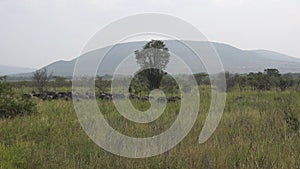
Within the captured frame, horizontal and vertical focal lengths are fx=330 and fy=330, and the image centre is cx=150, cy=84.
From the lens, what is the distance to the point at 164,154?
430 cm

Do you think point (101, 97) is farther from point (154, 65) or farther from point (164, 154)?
point (164, 154)

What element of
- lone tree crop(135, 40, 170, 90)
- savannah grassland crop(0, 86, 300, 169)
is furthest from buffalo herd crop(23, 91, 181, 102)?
savannah grassland crop(0, 86, 300, 169)

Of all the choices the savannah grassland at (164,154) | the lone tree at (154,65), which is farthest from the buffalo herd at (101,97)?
the savannah grassland at (164,154)

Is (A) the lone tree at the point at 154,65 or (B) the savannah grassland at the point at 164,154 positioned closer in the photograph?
(B) the savannah grassland at the point at 164,154

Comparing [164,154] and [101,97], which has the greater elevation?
[101,97]

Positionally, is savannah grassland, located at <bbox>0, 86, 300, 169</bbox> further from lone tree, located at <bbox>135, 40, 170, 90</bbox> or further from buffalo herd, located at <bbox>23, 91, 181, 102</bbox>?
lone tree, located at <bbox>135, 40, 170, 90</bbox>

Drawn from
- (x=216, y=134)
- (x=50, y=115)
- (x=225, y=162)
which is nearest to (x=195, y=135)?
(x=216, y=134)

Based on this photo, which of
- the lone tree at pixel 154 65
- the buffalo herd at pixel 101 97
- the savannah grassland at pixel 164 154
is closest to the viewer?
the savannah grassland at pixel 164 154

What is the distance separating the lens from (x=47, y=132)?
5.73 metres

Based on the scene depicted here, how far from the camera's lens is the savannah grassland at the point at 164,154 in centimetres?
399

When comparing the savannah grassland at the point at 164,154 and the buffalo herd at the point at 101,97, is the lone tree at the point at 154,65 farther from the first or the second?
the savannah grassland at the point at 164,154

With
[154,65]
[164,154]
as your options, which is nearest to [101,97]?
[154,65]

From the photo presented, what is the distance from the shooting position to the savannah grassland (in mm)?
3990

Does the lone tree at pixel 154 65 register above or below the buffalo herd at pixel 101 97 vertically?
above
